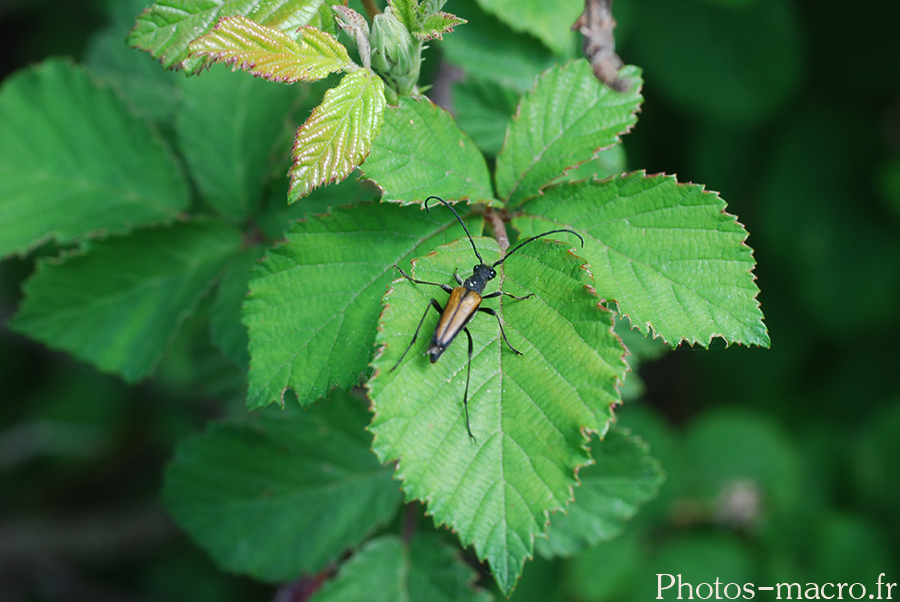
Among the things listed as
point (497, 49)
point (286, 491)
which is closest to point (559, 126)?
point (497, 49)

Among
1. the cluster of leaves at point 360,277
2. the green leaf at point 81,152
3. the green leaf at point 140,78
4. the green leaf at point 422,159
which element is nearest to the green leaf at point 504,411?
the cluster of leaves at point 360,277

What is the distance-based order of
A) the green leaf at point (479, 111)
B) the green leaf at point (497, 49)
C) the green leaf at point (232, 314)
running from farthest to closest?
the green leaf at point (497, 49), the green leaf at point (479, 111), the green leaf at point (232, 314)

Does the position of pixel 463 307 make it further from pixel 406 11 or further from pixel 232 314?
pixel 232 314

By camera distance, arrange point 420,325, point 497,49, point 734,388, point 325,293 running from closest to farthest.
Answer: point 420,325 < point 325,293 < point 497,49 < point 734,388

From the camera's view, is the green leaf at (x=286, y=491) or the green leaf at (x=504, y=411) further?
the green leaf at (x=286, y=491)

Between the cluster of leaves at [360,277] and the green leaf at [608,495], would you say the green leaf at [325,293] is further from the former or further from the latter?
the green leaf at [608,495]

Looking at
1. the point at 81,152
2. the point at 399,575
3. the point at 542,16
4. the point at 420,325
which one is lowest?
the point at 399,575

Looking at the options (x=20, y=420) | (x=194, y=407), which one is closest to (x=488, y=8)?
(x=194, y=407)
